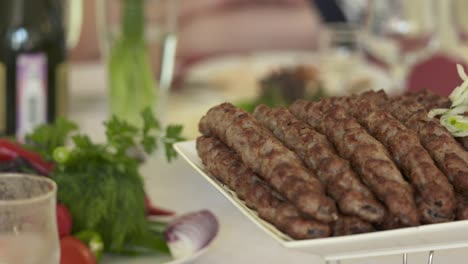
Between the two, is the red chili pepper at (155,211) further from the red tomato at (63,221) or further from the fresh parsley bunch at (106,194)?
the red tomato at (63,221)

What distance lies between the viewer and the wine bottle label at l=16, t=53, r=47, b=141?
83.3 inches

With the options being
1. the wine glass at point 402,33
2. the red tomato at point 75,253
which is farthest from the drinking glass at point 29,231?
the wine glass at point 402,33

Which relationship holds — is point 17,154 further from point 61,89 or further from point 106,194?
point 61,89

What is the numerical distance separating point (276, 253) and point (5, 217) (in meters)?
0.43

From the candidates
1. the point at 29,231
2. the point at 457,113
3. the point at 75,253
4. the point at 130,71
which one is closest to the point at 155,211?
the point at 75,253

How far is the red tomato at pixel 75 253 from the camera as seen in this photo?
3.91 feet

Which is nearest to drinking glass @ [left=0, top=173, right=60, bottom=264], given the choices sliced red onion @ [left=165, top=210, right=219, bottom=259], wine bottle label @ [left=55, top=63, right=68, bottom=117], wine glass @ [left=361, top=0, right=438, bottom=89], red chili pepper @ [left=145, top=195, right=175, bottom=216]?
sliced red onion @ [left=165, top=210, right=219, bottom=259]

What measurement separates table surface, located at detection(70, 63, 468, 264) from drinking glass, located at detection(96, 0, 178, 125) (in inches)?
4.7

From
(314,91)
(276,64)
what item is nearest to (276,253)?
(314,91)

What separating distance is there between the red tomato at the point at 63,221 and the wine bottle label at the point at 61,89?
3.11 ft

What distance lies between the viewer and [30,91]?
214 cm

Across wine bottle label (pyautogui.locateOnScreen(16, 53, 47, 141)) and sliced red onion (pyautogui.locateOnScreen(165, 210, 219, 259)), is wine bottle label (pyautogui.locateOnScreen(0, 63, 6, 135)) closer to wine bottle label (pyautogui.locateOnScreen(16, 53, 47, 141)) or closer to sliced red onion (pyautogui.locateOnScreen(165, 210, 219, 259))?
wine bottle label (pyautogui.locateOnScreen(16, 53, 47, 141))

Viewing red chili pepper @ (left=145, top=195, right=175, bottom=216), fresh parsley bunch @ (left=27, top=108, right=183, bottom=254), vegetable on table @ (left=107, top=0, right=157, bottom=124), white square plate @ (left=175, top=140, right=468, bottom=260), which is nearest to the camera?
white square plate @ (left=175, top=140, right=468, bottom=260)

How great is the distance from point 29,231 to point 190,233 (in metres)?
0.31
